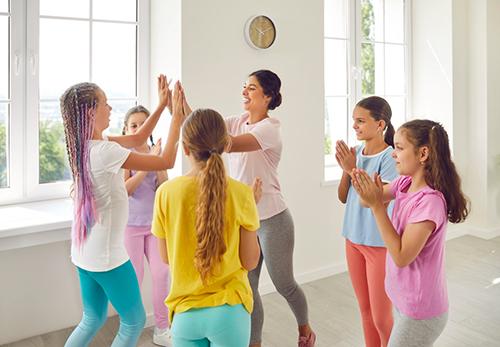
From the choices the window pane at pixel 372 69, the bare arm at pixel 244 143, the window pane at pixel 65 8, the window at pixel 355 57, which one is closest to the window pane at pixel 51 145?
the window pane at pixel 65 8

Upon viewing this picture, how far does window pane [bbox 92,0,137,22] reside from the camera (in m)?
3.17

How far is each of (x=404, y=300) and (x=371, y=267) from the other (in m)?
0.51

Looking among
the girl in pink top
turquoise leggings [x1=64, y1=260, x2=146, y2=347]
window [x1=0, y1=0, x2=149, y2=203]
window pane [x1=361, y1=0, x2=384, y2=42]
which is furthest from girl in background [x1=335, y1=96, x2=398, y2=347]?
window pane [x1=361, y1=0, x2=384, y2=42]

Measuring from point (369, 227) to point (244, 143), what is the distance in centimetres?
66

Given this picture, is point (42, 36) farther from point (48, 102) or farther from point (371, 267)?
point (371, 267)

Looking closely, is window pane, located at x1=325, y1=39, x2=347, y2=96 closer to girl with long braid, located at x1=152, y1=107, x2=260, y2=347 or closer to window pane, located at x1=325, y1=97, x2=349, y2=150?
window pane, located at x1=325, y1=97, x2=349, y2=150

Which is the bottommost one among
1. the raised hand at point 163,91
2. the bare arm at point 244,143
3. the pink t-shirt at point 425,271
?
the pink t-shirt at point 425,271

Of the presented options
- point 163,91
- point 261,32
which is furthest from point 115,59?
point 163,91

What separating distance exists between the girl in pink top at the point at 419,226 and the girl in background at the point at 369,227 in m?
0.40

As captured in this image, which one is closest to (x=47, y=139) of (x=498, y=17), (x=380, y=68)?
(x=380, y=68)

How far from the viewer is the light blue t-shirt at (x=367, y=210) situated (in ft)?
7.36

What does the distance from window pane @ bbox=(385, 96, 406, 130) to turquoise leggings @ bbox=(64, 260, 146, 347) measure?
3513mm

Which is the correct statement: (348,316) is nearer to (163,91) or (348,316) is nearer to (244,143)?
(244,143)

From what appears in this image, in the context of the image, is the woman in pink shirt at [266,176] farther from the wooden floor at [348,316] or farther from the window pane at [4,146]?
the window pane at [4,146]
